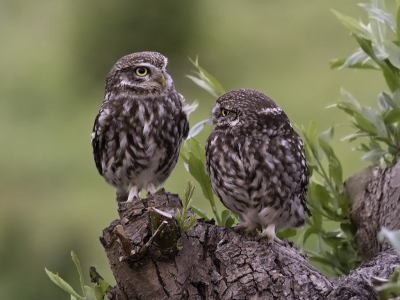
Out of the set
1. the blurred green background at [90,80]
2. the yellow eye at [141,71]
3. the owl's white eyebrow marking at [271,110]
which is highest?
the blurred green background at [90,80]

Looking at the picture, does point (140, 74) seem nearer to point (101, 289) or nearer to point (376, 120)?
point (101, 289)

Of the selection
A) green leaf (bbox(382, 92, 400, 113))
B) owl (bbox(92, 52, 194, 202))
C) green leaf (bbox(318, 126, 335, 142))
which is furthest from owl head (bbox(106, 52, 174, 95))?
green leaf (bbox(382, 92, 400, 113))

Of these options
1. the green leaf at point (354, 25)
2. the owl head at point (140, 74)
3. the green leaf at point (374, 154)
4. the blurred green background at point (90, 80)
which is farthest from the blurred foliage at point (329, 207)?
the blurred green background at point (90, 80)

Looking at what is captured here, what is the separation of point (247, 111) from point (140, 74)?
396mm

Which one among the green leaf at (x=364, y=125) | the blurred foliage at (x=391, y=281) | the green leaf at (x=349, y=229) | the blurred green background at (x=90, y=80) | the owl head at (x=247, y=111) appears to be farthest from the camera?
the blurred green background at (x=90, y=80)

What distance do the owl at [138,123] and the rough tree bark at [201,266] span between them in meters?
0.27

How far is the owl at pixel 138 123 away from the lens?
157 cm

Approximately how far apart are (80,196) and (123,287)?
78.4 inches

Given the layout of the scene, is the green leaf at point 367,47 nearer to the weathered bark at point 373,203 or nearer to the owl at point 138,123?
the weathered bark at point 373,203

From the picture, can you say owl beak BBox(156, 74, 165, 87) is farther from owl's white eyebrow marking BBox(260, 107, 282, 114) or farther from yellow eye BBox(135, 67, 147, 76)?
owl's white eyebrow marking BBox(260, 107, 282, 114)

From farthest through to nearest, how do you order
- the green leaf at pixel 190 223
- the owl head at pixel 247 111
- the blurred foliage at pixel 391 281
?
the owl head at pixel 247 111
the green leaf at pixel 190 223
the blurred foliage at pixel 391 281

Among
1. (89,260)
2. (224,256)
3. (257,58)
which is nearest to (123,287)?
(224,256)

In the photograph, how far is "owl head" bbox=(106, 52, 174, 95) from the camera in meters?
1.56

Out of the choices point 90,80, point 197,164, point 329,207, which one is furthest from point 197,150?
point 90,80
